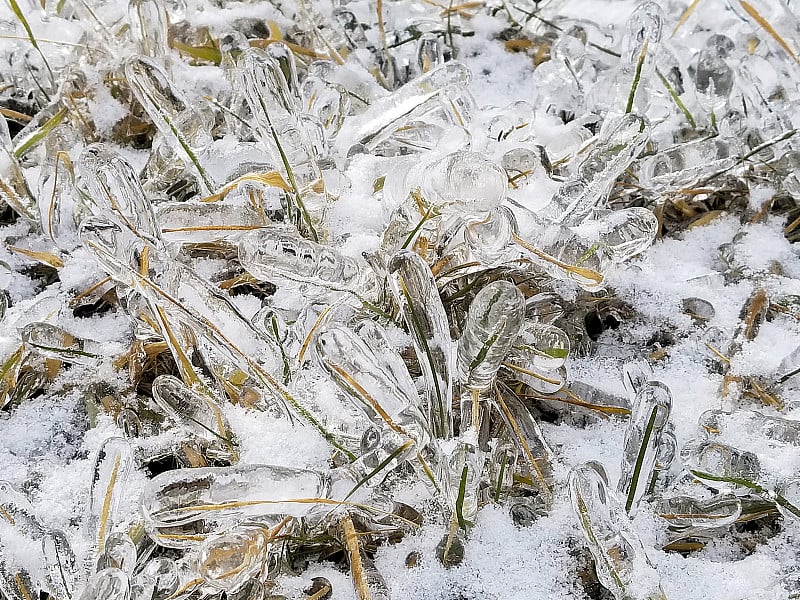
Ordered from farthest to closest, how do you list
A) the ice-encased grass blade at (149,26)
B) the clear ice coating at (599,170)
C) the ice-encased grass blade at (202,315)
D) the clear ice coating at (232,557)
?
the ice-encased grass blade at (149,26), the clear ice coating at (599,170), the ice-encased grass blade at (202,315), the clear ice coating at (232,557)

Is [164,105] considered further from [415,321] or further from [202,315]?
[415,321]

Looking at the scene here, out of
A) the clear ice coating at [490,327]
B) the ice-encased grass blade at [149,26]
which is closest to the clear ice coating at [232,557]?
the clear ice coating at [490,327]

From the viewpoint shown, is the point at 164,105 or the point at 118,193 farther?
the point at 164,105

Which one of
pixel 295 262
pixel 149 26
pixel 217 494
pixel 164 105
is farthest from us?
pixel 149 26

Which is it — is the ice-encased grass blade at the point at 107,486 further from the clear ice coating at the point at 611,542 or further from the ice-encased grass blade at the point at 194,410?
the clear ice coating at the point at 611,542

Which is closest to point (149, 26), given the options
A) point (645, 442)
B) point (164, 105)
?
point (164, 105)

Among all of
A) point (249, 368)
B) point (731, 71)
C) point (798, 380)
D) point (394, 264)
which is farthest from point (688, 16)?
point (249, 368)

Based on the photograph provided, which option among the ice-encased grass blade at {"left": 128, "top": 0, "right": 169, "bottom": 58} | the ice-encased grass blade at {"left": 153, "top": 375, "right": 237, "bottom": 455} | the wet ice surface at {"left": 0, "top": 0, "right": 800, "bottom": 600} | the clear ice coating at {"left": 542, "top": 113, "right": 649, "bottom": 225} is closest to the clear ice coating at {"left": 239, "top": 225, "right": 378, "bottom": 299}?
the wet ice surface at {"left": 0, "top": 0, "right": 800, "bottom": 600}

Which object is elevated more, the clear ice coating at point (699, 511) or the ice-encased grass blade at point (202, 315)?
the ice-encased grass blade at point (202, 315)

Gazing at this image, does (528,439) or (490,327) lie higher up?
(490,327)
